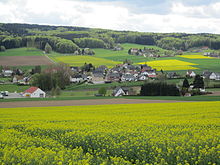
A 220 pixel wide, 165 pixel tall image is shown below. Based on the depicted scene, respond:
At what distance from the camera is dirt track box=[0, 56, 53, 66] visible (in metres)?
119

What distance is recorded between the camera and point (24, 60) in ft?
414

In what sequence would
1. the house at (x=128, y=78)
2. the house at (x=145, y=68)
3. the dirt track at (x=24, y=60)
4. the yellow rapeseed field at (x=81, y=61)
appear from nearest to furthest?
the house at (x=128, y=78) < the house at (x=145, y=68) < the dirt track at (x=24, y=60) < the yellow rapeseed field at (x=81, y=61)

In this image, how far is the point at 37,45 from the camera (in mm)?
167500

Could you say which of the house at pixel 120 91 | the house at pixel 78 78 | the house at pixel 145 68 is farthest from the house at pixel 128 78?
the house at pixel 120 91

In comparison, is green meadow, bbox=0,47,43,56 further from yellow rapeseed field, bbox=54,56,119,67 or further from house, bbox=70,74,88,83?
house, bbox=70,74,88,83

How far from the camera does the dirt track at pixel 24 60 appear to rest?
119188mm

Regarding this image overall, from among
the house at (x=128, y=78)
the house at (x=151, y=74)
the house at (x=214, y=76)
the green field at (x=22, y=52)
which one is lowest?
the house at (x=128, y=78)

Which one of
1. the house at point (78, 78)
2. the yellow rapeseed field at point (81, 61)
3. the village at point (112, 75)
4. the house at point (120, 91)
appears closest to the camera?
the house at point (120, 91)

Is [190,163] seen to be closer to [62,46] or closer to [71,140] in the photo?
[71,140]

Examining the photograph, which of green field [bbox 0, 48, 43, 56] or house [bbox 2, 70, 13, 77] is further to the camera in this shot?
green field [bbox 0, 48, 43, 56]

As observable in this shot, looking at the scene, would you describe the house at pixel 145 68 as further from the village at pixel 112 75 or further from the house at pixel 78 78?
the house at pixel 78 78

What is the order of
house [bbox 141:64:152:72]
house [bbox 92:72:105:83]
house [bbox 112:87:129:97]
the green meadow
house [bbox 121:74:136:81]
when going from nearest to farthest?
house [bbox 112:87:129:97]
house [bbox 121:74:136:81]
house [bbox 92:72:105:83]
house [bbox 141:64:152:72]
the green meadow

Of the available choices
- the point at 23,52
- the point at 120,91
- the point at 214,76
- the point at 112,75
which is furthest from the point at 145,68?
the point at 23,52

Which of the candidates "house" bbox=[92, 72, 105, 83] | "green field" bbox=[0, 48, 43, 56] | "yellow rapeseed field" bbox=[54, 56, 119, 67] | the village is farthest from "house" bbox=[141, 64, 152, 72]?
"green field" bbox=[0, 48, 43, 56]
